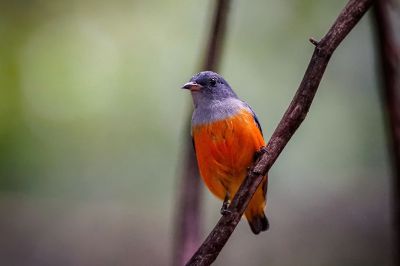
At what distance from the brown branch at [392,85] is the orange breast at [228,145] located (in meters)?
0.76

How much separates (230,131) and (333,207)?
80.3 inches

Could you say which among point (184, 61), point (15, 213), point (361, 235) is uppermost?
point (184, 61)

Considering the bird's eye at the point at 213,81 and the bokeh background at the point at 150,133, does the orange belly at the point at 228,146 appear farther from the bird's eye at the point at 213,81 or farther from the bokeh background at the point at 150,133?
the bokeh background at the point at 150,133

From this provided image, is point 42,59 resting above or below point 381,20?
below

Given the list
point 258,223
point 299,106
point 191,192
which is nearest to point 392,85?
point 299,106

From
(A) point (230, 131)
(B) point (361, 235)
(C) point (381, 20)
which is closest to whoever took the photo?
(C) point (381, 20)

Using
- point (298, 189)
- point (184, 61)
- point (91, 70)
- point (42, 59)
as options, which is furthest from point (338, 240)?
point (42, 59)

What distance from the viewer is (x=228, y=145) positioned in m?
3.47

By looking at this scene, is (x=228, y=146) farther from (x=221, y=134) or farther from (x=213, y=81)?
(x=213, y=81)

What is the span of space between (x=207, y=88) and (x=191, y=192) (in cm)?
79

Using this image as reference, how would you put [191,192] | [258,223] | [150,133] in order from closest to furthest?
[191,192] < [258,223] < [150,133]

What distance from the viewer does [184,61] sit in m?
5.71

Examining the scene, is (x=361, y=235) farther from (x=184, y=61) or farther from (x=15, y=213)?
(x=15, y=213)

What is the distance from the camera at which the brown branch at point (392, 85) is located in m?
2.96
